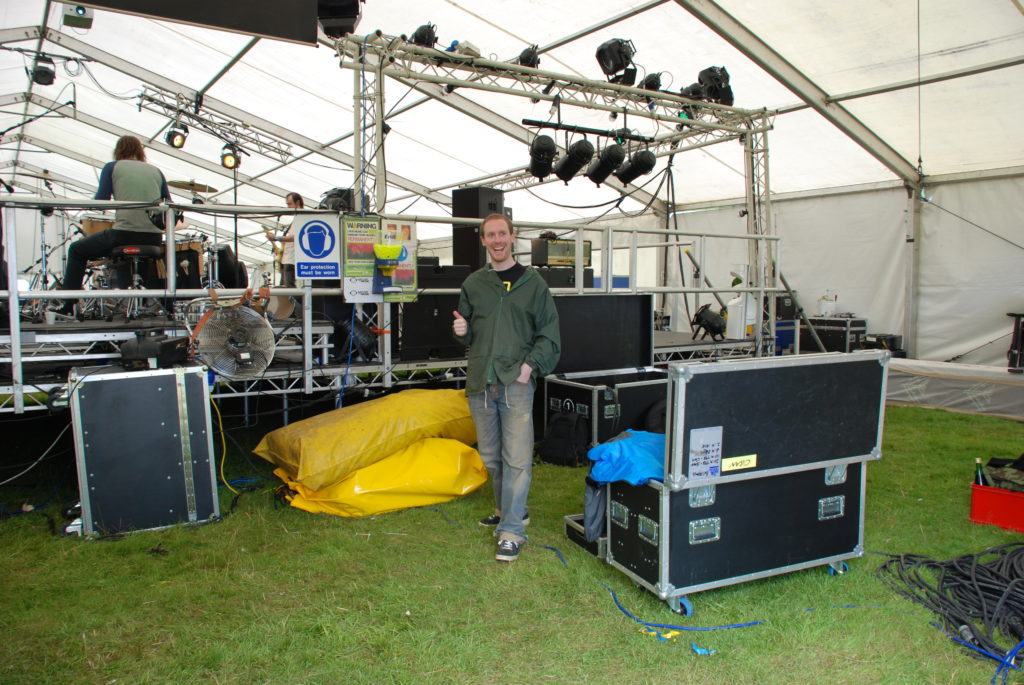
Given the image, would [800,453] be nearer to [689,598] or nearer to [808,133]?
[689,598]

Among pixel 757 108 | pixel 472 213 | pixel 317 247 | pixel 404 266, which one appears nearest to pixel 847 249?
pixel 757 108

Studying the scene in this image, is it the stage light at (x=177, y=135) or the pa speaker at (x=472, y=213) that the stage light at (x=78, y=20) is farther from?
the stage light at (x=177, y=135)

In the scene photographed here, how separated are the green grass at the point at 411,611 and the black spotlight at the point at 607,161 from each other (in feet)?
18.2

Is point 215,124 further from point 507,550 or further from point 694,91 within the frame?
point 507,550

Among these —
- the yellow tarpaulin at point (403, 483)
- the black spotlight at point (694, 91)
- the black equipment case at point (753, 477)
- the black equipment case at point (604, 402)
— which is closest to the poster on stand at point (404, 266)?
the yellow tarpaulin at point (403, 483)

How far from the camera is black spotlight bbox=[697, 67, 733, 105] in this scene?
7.66 m

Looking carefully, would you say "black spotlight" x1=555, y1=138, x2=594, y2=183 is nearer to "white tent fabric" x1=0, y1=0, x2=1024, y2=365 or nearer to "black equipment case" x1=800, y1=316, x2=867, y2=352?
"white tent fabric" x1=0, y1=0, x2=1024, y2=365

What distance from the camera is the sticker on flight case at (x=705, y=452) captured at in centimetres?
242

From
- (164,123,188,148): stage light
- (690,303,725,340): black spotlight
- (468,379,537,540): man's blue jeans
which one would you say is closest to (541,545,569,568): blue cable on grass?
(468,379,537,540): man's blue jeans

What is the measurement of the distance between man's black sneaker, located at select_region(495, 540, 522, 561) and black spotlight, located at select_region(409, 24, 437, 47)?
5344 millimetres

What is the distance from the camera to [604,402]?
15.7 ft

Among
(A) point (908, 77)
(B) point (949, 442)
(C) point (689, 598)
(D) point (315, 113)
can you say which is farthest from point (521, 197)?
(C) point (689, 598)

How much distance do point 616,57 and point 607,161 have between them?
1376 mm

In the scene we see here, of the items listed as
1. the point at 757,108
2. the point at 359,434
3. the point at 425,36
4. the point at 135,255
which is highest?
the point at 425,36
